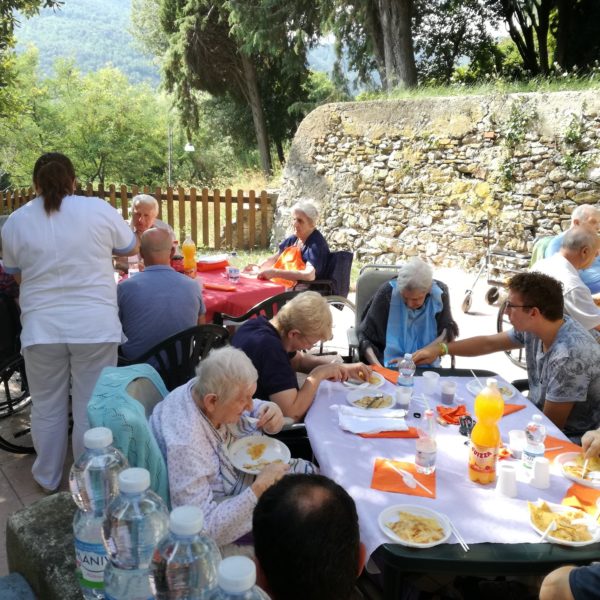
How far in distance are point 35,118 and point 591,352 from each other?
36554mm

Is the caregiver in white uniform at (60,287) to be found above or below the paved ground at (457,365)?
above

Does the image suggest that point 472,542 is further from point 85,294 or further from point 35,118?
point 35,118

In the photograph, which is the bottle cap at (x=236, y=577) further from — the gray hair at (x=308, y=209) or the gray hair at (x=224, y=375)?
the gray hair at (x=308, y=209)

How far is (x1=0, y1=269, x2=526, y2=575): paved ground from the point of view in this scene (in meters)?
3.18

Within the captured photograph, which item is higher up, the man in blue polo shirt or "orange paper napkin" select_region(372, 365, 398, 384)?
the man in blue polo shirt

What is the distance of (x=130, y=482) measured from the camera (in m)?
1.34

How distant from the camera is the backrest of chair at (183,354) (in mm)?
3127

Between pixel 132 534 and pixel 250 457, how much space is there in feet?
2.78

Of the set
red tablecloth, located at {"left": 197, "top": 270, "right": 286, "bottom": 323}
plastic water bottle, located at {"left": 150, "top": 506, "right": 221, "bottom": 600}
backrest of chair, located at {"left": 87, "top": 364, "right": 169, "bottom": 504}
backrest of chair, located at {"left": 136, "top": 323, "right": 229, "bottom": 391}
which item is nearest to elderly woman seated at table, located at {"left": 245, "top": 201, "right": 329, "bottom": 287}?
red tablecloth, located at {"left": 197, "top": 270, "right": 286, "bottom": 323}

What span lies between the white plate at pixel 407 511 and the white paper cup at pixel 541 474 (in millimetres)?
435

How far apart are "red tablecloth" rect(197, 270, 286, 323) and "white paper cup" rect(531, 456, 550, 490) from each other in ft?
8.79

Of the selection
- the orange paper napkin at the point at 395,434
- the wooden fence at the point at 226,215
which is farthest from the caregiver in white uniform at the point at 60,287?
the wooden fence at the point at 226,215

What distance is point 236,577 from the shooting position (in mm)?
989

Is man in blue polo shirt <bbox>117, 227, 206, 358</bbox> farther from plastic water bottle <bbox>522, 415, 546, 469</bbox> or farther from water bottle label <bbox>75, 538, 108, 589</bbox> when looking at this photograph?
plastic water bottle <bbox>522, 415, 546, 469</bbox>
